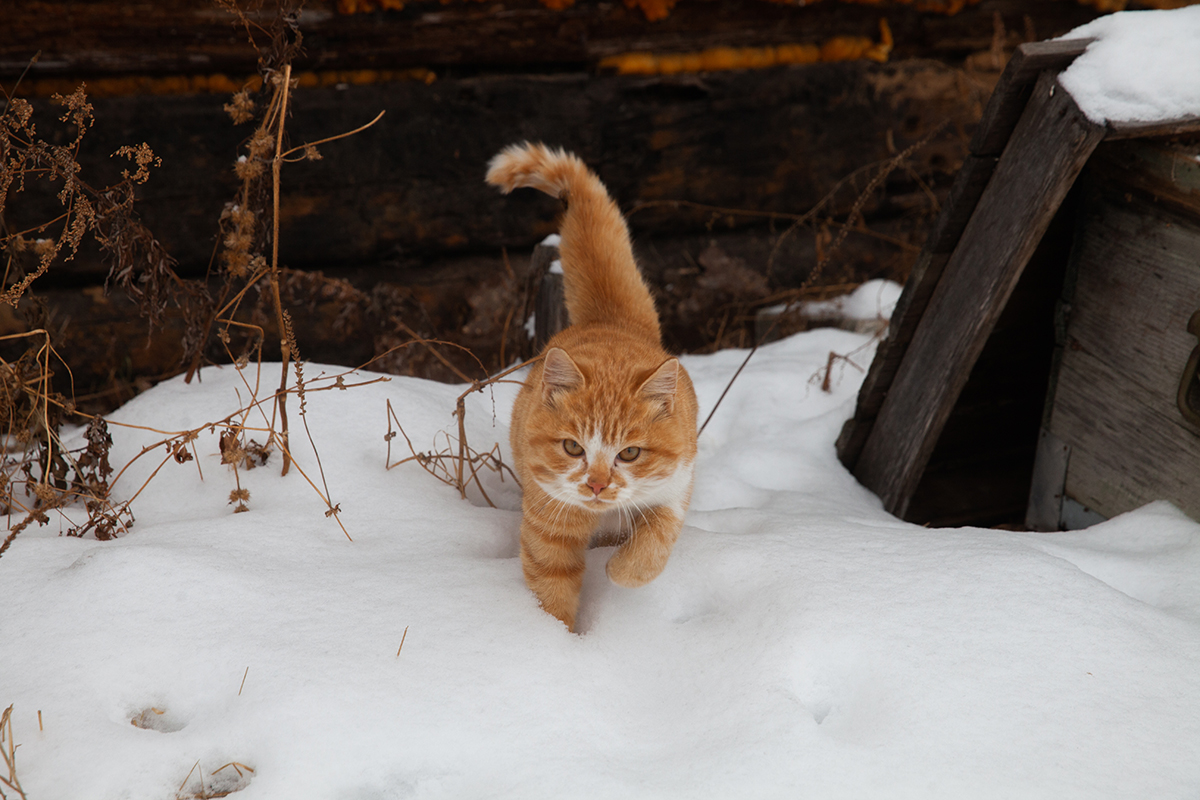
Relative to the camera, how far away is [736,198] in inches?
181

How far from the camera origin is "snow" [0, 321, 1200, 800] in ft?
4.90

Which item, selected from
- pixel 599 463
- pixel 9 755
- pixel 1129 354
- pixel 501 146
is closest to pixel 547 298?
pixel 501 146

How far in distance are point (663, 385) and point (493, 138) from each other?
2.36 meters

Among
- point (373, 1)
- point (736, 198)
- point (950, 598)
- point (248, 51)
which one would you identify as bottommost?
point (950, 598)

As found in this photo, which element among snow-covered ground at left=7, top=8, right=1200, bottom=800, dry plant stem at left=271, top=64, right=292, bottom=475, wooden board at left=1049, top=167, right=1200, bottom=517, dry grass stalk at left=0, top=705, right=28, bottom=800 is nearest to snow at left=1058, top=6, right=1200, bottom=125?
snow-covered ground at left=7, top=8, right=1200, bottom=800

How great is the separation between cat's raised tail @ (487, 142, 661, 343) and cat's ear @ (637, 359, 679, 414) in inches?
26.2

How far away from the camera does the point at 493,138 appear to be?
13.3 feet

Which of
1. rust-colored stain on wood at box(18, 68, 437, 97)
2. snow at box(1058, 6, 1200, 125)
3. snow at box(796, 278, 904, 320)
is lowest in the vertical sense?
snow at box(796, 278, 904, 320)

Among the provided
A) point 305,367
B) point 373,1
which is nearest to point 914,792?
point 305,367

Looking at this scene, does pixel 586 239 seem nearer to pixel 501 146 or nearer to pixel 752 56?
pixel 501 146

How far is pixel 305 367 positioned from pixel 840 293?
321cm

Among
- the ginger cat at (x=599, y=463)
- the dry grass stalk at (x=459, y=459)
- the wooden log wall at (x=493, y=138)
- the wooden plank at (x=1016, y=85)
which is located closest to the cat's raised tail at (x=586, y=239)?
the dry grass stalk at (x=459, y=459)

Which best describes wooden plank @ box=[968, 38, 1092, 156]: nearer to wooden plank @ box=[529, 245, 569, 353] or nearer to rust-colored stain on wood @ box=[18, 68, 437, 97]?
wooden plank @ box=[529, 245, 569, 353]

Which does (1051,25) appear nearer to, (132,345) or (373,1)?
(373,1)
